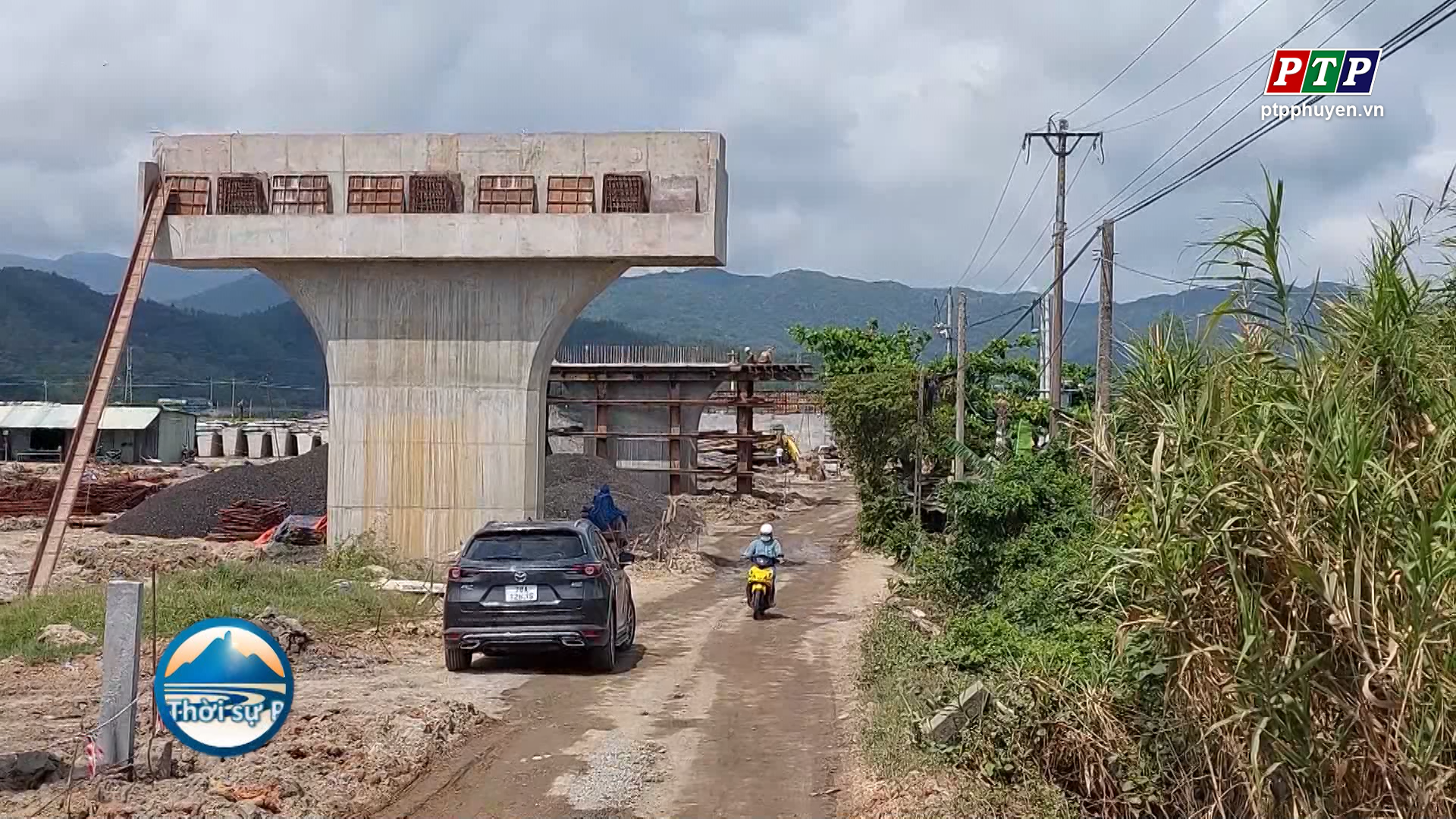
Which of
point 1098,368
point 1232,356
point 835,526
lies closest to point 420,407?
point 1098,368

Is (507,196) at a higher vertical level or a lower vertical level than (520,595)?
higher

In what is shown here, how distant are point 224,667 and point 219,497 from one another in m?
31.8

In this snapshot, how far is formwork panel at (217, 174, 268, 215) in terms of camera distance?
86.4ft

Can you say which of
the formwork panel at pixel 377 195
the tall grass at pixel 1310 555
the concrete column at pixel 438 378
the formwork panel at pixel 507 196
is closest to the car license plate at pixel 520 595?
the tall grass at pixel 1310 555

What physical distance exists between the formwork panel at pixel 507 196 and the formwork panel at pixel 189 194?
550cm

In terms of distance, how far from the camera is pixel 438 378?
26.2m

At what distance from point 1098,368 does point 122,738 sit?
14.3 metres

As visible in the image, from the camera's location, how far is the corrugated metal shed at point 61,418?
232ft

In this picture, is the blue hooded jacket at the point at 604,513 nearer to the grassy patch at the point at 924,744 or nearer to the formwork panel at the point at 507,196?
the formwork panel at the point at 507,196

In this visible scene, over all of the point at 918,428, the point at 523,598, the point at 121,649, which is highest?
the point at 918,428

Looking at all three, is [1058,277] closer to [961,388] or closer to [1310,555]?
[961,388]

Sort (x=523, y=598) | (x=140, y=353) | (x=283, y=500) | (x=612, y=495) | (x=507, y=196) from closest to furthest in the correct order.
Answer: (x=523, y=598)
(x=507, y=196)
(x=283, y=500)
(x=612, y=495)
(x=140, y=353)

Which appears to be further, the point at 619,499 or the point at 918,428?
the point at 619,499

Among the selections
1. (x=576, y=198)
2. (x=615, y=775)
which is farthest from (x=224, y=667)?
(x=576, y=198)
